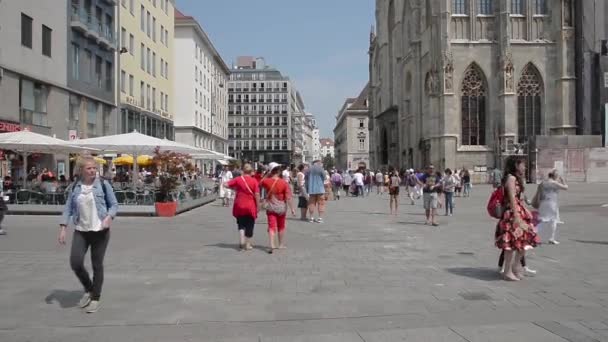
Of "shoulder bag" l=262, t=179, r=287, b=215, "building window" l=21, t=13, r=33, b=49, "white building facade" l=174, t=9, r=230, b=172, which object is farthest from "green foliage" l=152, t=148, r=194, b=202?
"white building facade" l=174, t=9, r=230, b=172

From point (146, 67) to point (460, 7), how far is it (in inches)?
1067

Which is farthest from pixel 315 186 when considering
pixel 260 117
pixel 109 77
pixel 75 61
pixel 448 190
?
pixel 260 117

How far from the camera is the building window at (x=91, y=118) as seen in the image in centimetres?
3578

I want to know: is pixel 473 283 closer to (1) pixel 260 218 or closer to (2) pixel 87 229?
(2) pixel 87 229

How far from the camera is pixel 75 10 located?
33.4 metres

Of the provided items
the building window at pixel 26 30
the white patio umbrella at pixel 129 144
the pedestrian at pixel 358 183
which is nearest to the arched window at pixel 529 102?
the pedestrian at pixel 358 183

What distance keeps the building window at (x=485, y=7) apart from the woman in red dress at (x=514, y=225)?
46.1 meters

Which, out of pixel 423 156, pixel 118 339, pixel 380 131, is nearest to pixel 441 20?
pixel 423 156

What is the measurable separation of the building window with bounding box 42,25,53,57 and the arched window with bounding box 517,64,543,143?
122 feet

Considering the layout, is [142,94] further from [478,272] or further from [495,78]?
[478,272]

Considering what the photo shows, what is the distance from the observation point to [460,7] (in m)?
50.4

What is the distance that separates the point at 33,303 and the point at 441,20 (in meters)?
47.3

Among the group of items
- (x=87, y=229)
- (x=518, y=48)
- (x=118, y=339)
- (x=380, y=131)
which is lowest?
(x=118, y=339)

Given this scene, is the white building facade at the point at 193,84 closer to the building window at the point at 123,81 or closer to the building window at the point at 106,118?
the building window at the point at 123,81
